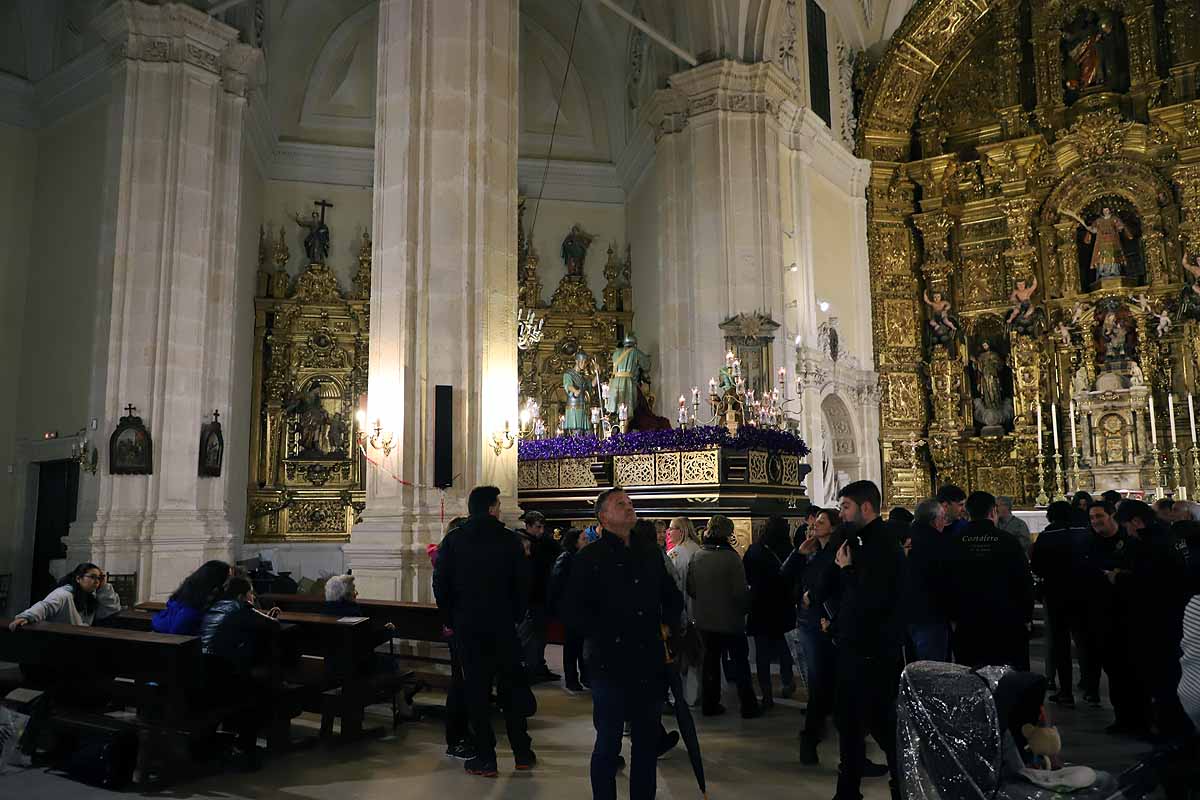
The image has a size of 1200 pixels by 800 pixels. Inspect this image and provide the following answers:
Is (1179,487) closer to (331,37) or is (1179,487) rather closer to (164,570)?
(164,570)

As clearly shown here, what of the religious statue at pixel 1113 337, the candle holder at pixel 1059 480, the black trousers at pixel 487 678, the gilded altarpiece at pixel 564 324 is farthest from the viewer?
the gilded altarpiece at pixel 564 324

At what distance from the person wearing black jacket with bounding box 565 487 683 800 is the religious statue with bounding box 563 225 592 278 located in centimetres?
1648

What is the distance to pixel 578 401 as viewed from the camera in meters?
14.8

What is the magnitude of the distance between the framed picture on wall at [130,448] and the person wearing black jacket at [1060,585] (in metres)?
11.0

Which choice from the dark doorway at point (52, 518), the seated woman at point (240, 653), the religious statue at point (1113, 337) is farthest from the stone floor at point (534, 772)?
the religious statue at point (1113, 337)

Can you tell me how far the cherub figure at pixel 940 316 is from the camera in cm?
2142

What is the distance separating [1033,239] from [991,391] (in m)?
3.55

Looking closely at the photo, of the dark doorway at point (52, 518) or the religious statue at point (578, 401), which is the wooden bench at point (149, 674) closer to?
the religious statue at point (578, 401)

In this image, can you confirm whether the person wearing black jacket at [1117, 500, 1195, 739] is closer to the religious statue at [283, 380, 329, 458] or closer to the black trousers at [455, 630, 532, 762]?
the black trousers at [455, 630, 532, 762]

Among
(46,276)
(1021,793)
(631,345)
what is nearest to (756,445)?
(631,345)

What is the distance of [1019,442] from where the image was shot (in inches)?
797

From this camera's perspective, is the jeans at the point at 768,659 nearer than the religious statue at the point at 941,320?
Yes

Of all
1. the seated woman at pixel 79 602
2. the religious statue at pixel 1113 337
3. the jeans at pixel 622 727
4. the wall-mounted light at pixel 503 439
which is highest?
the religious statue at pixel 1113 337

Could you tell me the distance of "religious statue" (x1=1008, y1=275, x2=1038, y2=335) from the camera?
2056cm
